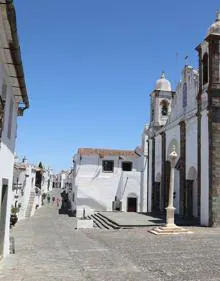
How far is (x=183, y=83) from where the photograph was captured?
21.9 m

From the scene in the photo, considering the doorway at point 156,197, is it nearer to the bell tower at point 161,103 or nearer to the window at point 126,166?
the bell tower at point 161,103

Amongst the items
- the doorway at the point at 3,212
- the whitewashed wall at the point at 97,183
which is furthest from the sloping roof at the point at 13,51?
the whitewashed wall at the point at 97,183

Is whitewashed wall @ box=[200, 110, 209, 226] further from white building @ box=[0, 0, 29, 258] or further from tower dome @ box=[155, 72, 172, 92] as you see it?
white building @ box=[0, 0, 29, 258]

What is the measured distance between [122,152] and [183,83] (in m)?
14.2

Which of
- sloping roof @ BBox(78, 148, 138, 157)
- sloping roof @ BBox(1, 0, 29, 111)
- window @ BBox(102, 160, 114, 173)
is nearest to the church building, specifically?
window @ BBox(102, 160, 114, 173)

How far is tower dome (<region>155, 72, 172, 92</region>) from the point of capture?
86.9 ft

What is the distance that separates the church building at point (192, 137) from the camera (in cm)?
1692

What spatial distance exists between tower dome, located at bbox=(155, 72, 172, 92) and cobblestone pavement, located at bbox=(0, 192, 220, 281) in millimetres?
15384

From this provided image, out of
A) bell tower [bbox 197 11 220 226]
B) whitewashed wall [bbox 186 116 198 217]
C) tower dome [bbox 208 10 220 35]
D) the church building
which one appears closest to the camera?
bell tower [bbox 197 11 220 226]

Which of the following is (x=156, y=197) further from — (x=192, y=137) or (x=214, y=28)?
(x=214, y=28)

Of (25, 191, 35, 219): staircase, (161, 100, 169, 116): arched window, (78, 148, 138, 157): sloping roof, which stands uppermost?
(161, 100, 169, 116): arched window

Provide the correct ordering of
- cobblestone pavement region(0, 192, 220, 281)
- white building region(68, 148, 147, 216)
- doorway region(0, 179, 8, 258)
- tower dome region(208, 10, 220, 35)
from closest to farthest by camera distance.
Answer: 1. cobblestone pavement region(0, 192, 220, 281)
2. doorway region(0, 179, 8, 258)
3. tower dome region(208, 10, 220, 35)
4. white building region(68, 148, 147, 216)

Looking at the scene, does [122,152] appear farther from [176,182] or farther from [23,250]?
[23,250]

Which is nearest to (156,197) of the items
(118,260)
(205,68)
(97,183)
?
(97,183)
